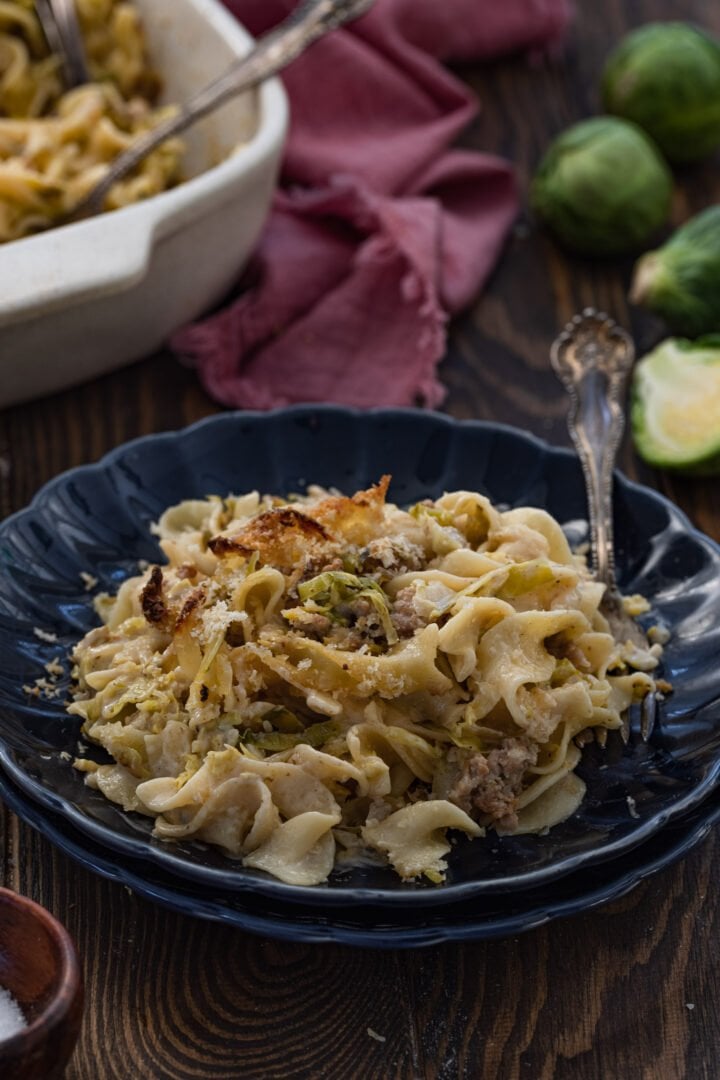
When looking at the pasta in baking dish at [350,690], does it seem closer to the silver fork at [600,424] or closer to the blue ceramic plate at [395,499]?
the blue ceramic plate at [395,499]

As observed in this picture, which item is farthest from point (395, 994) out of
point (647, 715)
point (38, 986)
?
point (647, 715)

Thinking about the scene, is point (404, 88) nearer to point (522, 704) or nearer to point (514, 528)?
point (514, 528)

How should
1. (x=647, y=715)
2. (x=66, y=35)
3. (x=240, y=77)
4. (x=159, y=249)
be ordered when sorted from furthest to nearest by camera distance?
(x=66, y=35) < (x=240, y=77) < (x=159, y=249) < (x=647, y=715)

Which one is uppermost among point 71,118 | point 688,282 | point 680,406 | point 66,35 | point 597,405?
point 66,35

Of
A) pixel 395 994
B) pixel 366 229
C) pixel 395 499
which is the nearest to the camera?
pixel 395 994

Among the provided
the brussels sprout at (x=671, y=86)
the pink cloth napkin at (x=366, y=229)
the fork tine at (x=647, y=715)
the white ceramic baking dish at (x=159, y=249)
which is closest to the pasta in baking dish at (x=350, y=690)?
the fork tine at (x=647, y=715)

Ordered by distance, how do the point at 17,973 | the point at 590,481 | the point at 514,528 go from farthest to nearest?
the point at 590,481 < the point at 514,528 < the point at 17,973

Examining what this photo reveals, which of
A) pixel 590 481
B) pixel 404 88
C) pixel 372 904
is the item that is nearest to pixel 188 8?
pixel 404 88

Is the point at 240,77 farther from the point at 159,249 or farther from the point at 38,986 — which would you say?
the point at 38,986
